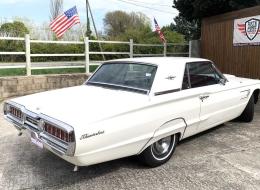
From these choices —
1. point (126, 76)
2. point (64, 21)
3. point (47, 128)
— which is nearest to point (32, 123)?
point (47, 128)

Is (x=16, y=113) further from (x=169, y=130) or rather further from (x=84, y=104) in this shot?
(x=169, y=130)

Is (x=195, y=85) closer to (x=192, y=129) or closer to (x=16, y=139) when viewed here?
(x=192, y=129)

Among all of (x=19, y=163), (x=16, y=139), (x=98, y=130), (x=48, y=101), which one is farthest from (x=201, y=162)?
(x=16, y=139)

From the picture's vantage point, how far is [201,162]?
15.7ft

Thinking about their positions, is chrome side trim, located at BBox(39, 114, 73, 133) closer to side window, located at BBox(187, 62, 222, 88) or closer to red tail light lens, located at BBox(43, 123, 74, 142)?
red tail light lens, located at BBox(43, 123, 74, 142)

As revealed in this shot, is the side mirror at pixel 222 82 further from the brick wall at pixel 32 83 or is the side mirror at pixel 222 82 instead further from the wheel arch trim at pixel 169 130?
the brick wall at pixel 32 83

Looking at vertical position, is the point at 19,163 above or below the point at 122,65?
below

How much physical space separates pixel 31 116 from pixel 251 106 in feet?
14.7

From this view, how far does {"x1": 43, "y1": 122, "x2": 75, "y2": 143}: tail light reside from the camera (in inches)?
140

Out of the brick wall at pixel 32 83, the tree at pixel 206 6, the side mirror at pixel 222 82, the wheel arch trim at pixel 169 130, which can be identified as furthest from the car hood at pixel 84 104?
the tree at pixel 206 6

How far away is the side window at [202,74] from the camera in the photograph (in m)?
5.31

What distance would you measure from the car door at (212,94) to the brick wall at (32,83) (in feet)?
19.8

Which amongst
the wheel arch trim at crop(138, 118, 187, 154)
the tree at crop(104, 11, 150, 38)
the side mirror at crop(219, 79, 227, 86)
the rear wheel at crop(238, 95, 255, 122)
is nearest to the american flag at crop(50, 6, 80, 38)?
the rear wheel at crop(238, 95, 255, 122)

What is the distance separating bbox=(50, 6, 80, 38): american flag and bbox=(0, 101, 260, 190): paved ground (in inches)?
282
